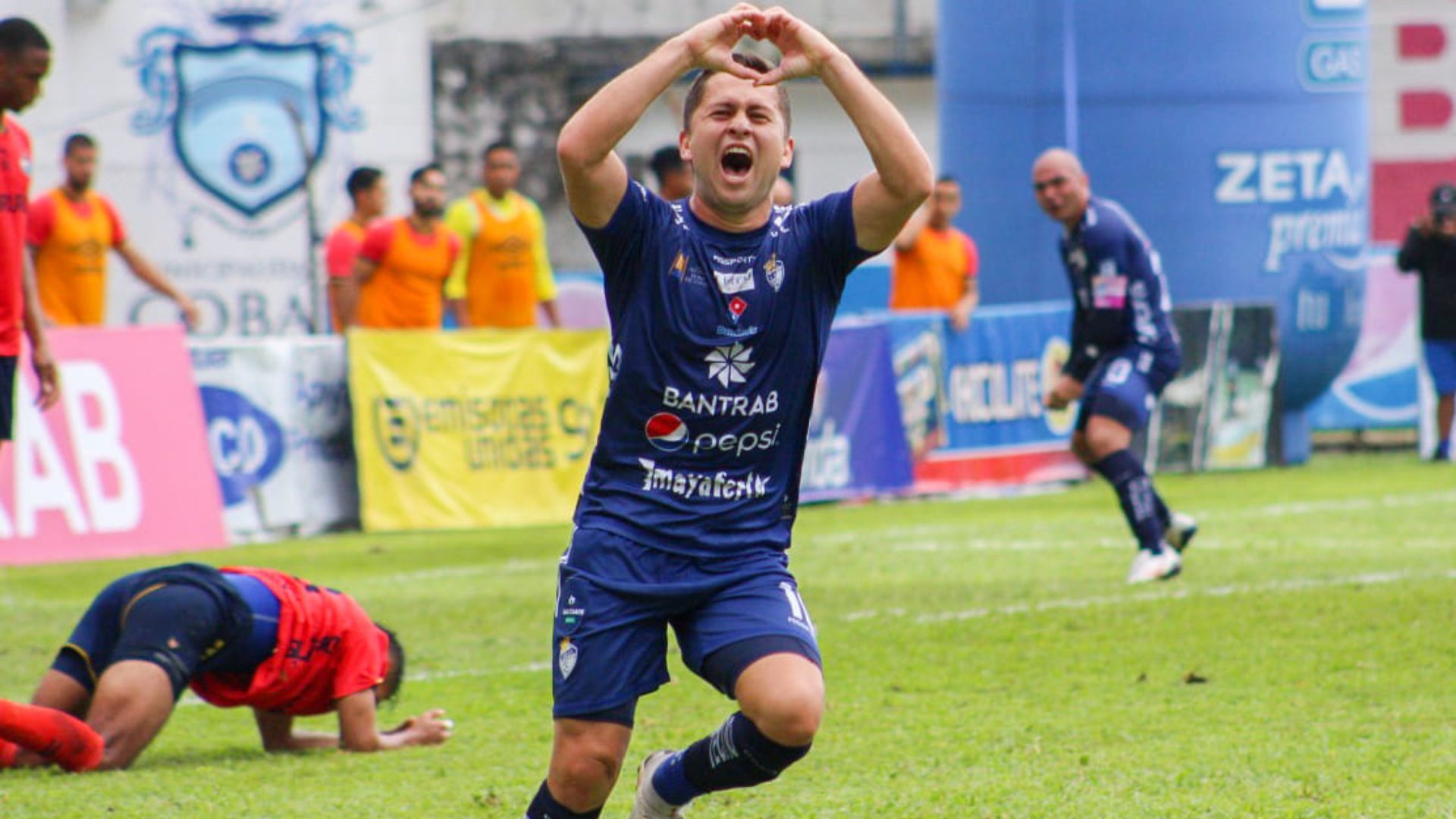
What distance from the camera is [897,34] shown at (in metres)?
32.1

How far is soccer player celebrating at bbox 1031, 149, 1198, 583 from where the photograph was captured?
10.9 metres

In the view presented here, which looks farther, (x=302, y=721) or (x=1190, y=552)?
(x=1190, y=552)

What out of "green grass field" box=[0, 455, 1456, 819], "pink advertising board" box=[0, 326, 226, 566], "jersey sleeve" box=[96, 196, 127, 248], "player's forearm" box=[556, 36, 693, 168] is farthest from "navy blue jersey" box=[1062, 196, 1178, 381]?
"jersey sleeve" box=[96, 196, 127, 248]

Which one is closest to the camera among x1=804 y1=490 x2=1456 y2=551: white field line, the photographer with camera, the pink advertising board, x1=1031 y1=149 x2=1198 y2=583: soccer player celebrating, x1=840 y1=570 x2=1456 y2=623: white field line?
x1=840 y1=570 x2=1456 y2=623: white field line

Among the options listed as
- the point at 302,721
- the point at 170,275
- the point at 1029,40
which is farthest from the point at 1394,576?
the point at 170,275

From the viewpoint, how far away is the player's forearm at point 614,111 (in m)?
4.97

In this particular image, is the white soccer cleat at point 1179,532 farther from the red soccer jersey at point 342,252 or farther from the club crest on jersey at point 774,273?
the club crest on jersey at point 774,273

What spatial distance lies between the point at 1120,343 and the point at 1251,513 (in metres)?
3.44

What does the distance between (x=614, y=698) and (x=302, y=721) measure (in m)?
3.33

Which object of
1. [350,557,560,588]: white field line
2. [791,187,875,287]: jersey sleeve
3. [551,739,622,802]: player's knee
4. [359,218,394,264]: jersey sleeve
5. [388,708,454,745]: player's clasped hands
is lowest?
[350,557,560,588]: white field line

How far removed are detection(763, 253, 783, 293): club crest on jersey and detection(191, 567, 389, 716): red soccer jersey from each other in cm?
245

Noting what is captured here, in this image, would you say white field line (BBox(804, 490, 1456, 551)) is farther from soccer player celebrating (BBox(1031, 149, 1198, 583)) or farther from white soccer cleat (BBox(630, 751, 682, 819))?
white soccer cleat (BBox(630, 751, 682, 819))

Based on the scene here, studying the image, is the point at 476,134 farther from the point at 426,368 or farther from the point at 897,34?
the point at 426,368

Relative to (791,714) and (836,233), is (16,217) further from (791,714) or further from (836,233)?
(791,714)
